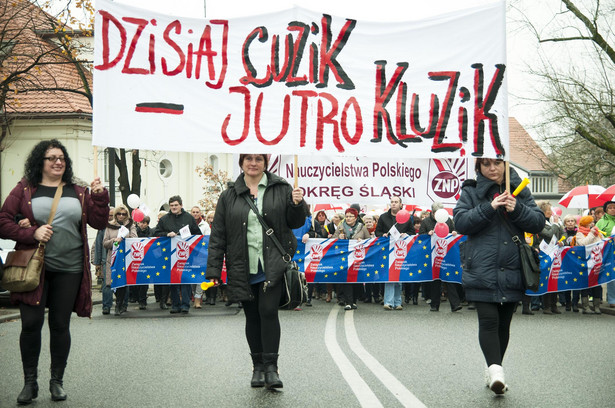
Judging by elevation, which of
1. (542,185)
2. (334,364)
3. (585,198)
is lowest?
(334,364)

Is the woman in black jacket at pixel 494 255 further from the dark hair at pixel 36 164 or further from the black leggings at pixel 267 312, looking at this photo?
the dark hair at pixel 36 164

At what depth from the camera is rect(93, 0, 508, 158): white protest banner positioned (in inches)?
296

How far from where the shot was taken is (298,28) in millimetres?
7793

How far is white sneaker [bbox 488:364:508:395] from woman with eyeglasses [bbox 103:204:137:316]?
985 cm

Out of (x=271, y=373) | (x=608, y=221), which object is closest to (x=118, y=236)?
(x=271, y=373)

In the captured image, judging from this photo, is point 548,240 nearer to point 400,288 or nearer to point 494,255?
point 400,288

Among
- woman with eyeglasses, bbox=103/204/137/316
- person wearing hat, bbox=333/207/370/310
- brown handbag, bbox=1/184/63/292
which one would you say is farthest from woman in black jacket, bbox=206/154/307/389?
person wearing hat, bbox=333/207/370/310

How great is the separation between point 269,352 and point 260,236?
0.95m

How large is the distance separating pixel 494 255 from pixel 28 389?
3797mm

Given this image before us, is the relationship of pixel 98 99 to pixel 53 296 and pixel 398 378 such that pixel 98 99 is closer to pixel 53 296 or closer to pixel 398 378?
pixel 53 296

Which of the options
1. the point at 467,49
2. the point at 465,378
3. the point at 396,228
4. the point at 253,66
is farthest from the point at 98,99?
the point at 396,228

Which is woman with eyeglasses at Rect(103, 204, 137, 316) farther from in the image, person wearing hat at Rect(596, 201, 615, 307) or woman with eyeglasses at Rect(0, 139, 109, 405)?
person wearing hat at Rect(596, 201, 615, 307)

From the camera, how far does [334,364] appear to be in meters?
8.02

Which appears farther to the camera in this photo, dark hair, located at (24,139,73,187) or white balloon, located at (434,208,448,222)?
white balloon, located at (434,208,448,222)
